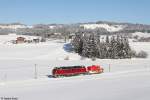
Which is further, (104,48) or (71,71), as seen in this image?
(104,48)

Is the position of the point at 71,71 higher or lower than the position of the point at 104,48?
lower

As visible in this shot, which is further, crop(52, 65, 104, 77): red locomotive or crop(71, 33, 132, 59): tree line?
crop(71, 33, 132, 59): tree line

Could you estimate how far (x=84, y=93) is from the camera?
4009 cm

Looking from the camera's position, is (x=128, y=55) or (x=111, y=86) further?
(x=128, y=55)

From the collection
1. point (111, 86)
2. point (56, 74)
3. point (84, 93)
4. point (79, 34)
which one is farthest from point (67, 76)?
→ point (79, 34)

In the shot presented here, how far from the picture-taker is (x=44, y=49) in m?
121

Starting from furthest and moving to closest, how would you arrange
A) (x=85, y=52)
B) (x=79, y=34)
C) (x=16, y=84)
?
1. (x=79, y=34)
2. (x=85, y=52)
3. (x=16, y=84)

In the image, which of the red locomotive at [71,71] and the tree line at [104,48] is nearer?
the red locomotive at [71,71]

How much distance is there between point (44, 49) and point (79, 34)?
14.4 metres

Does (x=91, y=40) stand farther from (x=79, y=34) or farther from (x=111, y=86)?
(x=111, y=86)

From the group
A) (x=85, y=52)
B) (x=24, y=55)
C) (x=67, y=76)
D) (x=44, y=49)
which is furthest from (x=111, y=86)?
(x=44, y=49)

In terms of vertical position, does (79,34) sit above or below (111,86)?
above

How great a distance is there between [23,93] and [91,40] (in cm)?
6970

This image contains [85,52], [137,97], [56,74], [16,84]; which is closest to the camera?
[137,97]
